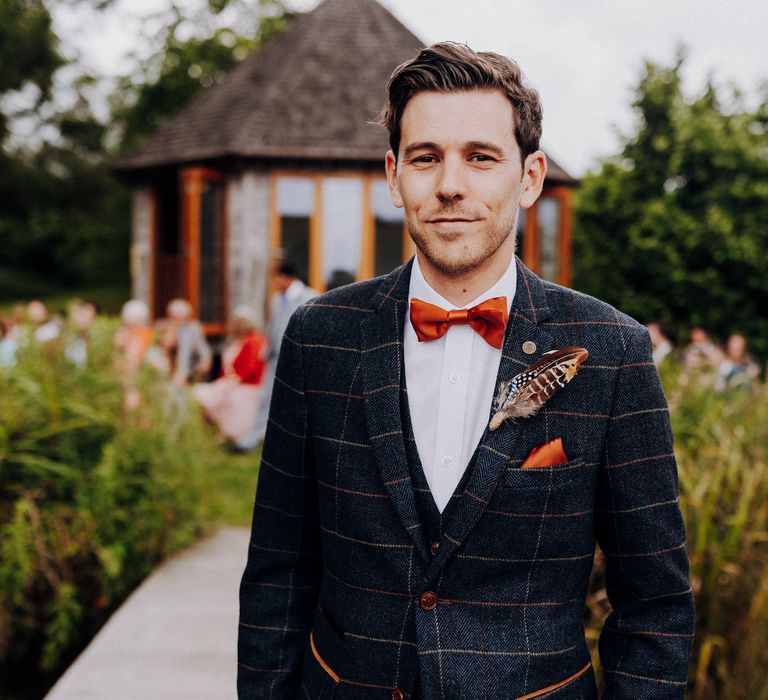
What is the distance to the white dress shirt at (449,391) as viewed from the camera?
174cm

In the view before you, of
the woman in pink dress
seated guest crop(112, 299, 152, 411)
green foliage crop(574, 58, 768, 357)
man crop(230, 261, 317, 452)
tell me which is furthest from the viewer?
green foliage crop(574, 58, 768, 357)

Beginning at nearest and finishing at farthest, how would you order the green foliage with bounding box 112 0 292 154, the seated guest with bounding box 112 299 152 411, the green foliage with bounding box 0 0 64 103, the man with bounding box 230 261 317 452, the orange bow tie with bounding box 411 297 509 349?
the orange bow tie with bounding box 411 297 509 349 → the seated guest with bounding box 112 299 152 411 → the man with bounding box 230 261 317 452 → the green foliage with bounding box 112 0 292 154 → the green foliage with bounding box 0 0 64 103

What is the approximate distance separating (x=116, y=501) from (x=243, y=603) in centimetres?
334

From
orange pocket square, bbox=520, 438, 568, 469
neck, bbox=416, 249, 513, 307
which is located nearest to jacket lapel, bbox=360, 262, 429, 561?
neck, bbox=416, 249, 513, 307

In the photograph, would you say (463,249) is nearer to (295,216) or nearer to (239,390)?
(239,390)

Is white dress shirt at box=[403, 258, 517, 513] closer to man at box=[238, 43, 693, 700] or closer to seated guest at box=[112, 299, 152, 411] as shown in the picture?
man at box=[238, 43, 693, 700]

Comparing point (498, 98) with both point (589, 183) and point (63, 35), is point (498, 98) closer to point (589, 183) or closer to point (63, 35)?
point (589, 183)

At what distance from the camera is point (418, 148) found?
5.66 ft

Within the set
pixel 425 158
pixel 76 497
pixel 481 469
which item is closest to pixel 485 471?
pixel 481 469

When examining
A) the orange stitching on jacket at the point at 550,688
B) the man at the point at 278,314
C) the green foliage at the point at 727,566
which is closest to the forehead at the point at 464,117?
the orange stitching on jacket at the point at 550,688

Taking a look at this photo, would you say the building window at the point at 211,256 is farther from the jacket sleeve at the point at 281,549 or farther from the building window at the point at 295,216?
the jacket sleeve at the point at 281,549

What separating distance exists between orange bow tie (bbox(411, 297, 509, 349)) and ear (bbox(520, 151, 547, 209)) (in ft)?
0.72

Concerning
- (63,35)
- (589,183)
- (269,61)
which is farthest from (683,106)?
(63,35)

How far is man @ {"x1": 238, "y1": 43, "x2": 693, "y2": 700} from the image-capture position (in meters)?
1.69
